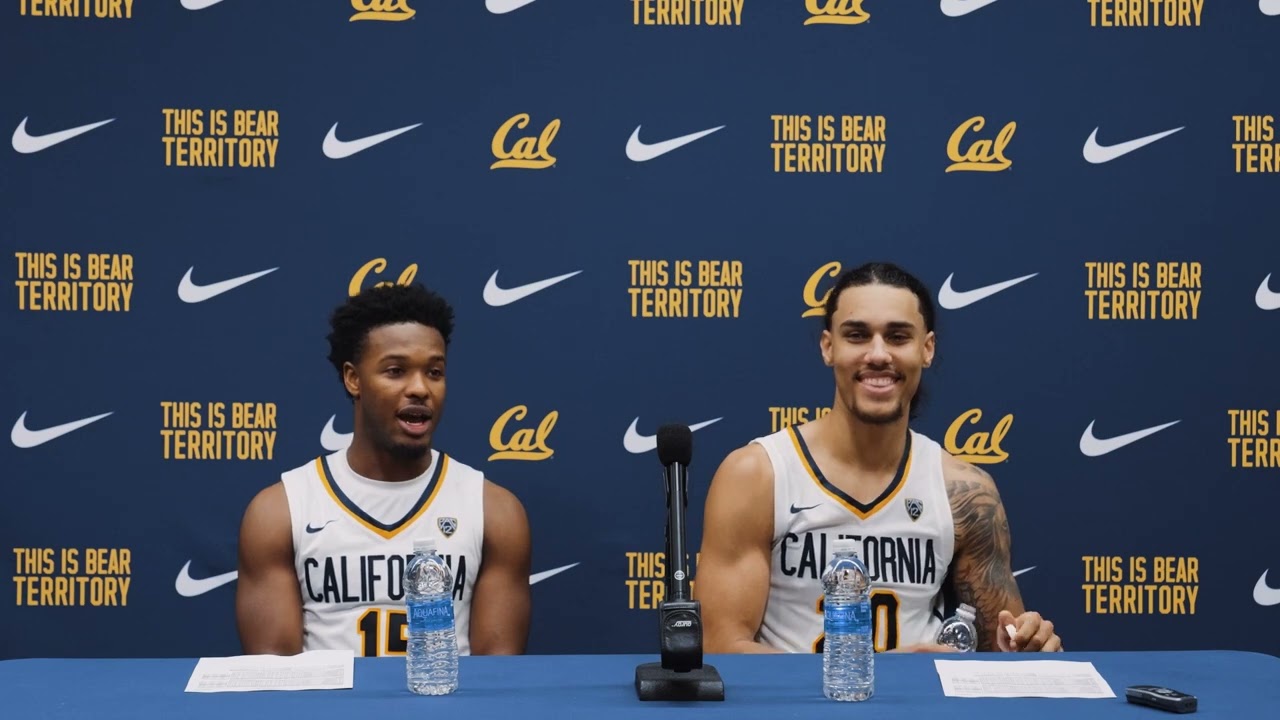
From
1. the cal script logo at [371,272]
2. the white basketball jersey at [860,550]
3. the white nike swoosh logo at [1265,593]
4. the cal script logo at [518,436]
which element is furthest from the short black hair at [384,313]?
the white nike swoosh logo at [1265,593]

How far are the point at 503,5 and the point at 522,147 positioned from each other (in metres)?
0.41

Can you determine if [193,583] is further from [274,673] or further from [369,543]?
[274,673]

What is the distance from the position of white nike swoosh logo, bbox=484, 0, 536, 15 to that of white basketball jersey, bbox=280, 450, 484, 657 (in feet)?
4.29

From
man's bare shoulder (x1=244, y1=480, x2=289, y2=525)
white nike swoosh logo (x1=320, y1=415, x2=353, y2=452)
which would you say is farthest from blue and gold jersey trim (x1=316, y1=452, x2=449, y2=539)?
white nike swoosh logo (x1=320, y1=415, x2=353, y2=452)

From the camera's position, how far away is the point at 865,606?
1.91 metres

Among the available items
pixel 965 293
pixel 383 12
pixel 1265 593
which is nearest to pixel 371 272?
pixel 383 12

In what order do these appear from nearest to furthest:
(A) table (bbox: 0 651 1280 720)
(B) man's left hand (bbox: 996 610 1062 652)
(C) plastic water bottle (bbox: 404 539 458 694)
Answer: (A) table (bbox: 0 651 1280 720) < (C) plastic water bottle (bbox: 404 539 458 694) < (B) man's left hand (bbox: 996 610 1062 652)

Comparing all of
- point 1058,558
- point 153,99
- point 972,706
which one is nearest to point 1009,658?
point 972,706

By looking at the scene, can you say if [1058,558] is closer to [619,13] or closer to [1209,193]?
[1209,193]

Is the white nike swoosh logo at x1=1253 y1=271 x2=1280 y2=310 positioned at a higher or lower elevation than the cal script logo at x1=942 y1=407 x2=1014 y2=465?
higher

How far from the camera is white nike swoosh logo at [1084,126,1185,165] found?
351cm

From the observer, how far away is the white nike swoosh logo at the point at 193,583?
3457mm

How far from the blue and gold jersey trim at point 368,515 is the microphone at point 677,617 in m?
1.29

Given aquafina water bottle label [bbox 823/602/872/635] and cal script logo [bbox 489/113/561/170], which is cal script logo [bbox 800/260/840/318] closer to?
cal script logo [bbox 489/113/561/170]
